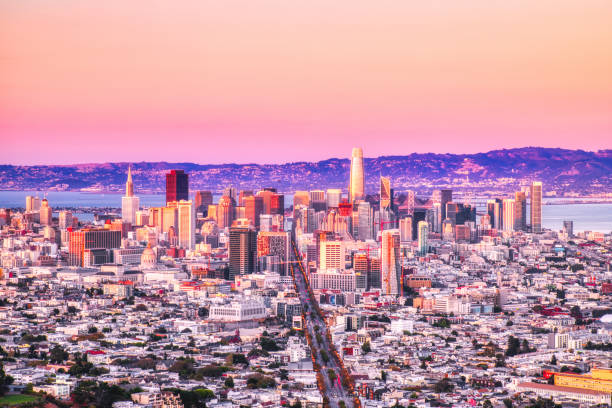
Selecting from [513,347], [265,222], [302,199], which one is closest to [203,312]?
[513,347]

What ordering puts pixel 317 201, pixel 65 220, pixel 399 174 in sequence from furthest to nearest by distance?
pixel 399 174
pixel 317 201
pixel 65 220

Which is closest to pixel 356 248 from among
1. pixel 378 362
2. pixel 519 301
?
pixel 519 301

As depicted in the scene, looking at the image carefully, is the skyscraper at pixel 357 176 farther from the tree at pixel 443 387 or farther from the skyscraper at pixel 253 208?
the tree at pixel 443 387

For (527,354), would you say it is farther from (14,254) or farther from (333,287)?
(14,254)

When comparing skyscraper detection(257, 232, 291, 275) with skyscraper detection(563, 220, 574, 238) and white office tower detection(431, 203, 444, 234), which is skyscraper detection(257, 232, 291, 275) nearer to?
white office tower detection(431, 203, 444, 234)

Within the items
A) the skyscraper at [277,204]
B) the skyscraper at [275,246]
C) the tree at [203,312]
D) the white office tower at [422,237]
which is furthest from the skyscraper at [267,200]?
the tree at [203,312]

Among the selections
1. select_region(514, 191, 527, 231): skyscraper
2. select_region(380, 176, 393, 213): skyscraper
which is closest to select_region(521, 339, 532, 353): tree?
select_region(380, 176, 393, 213): skyscraper

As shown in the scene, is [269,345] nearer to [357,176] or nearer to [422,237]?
[422,237]
